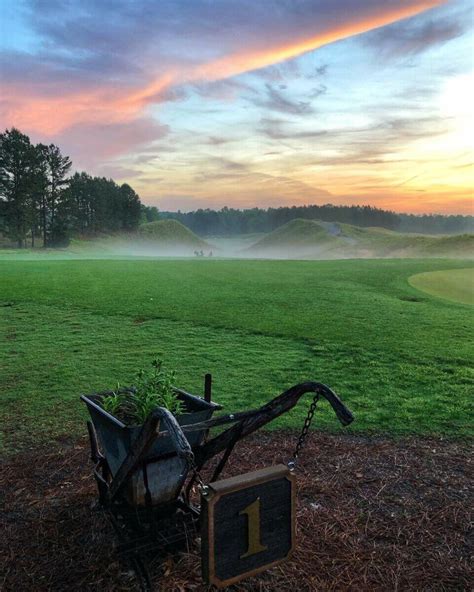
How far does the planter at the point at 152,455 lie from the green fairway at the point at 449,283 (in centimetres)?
1482

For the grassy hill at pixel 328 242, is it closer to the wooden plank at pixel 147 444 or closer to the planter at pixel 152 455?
the planter at pixel 152 455

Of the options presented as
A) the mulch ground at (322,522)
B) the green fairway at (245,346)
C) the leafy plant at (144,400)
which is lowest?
the mulch ground at (322,522)

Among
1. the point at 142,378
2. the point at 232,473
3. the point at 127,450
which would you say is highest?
the point at 142,378

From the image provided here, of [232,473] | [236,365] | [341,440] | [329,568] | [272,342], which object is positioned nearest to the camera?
[329,568]

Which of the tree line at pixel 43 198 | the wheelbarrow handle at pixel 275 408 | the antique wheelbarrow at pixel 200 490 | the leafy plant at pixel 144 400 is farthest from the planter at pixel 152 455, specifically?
the tree line at pixel 43 198

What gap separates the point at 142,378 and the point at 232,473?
155 centimetres

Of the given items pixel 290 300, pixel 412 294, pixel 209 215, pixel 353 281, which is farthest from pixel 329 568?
pixel 209 215

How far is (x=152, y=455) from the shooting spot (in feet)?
11.1

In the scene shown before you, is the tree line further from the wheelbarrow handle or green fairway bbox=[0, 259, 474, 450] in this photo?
the wheelbarrow handle

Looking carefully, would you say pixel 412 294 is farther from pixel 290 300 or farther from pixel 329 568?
pixel 329 568

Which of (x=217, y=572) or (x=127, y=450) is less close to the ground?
(x=127, y=450)

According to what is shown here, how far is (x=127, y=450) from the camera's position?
335cm

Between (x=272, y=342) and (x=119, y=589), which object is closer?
(x=119, y=589)

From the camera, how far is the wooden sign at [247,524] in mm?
2613
